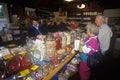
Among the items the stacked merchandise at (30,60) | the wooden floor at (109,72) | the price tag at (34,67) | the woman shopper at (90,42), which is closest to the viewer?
the stacked merchandise at (30,60)

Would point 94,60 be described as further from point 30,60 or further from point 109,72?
point 109,72

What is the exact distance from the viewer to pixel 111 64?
435 centimetres

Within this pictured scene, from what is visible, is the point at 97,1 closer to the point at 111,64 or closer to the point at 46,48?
the point at 111,64

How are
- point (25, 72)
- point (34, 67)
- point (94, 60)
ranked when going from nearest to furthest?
point (25, 72) → point (34, 67) → point (94, 60)

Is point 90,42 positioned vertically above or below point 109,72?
above

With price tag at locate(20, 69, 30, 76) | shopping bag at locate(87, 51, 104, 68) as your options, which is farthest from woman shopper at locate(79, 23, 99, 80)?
price tag at locate(20, 69, 30, 76)

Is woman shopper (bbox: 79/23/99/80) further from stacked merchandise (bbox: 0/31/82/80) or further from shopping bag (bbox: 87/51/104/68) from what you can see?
stacked merchandise (bbox: 0/31/82/80)

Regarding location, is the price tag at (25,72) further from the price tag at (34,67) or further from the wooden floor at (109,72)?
the wooden floor at (109,72)

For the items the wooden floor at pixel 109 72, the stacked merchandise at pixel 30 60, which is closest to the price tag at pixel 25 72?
the stacked merchandise at pixel 30 60

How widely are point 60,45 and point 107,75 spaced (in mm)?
2070

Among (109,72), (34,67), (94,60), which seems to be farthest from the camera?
(109,72)

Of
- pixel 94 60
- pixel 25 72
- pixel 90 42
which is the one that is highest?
pixel 90 42

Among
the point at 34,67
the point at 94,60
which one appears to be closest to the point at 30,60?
the point at 34,67

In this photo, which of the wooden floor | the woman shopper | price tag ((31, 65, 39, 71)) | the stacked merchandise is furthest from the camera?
the wooden floor
